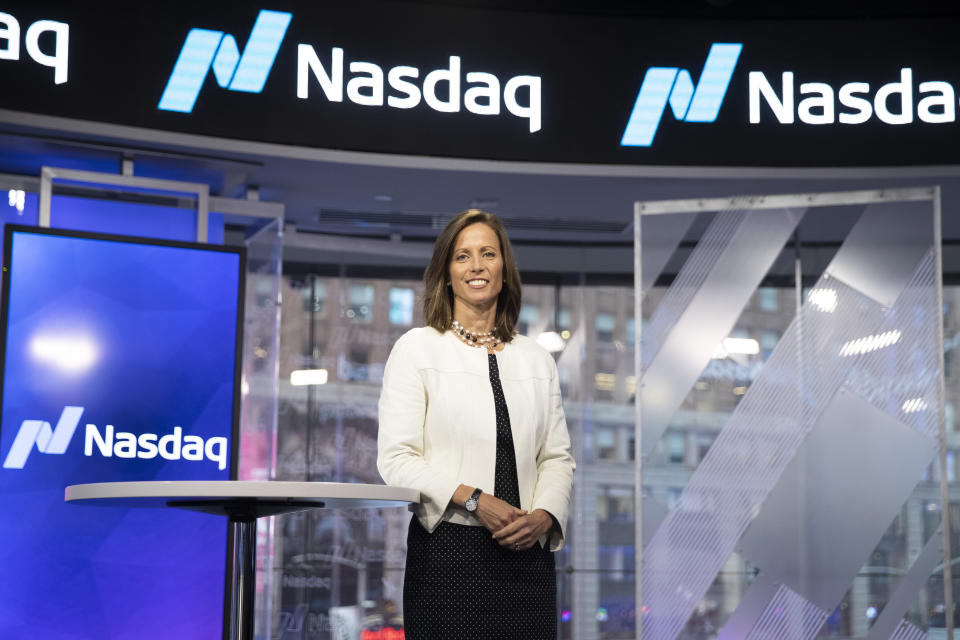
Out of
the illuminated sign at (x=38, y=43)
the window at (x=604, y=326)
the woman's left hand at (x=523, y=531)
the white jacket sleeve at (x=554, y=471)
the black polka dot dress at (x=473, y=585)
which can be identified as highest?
the illuminated sign at (x=38, y=43)

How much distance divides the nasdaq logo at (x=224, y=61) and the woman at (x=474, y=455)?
10.0 feet

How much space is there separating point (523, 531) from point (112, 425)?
3.23 m

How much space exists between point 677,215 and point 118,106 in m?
2.65

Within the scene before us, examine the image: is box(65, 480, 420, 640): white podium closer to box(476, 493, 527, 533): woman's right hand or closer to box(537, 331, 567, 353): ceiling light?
box(476, 493, 527, 533): woman's right hand

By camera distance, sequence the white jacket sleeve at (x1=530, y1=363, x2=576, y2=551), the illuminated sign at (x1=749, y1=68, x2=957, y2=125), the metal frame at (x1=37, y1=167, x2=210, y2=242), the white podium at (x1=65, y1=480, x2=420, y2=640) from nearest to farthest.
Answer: the white podium at (x1=65, y1=480, x2=420, y2=640) → the white jacket sleeve at (x1=530, y1=363, x2=576, y2=551) → the metal frame at (x1=37, y1=167, x2=210, y2=242) → the illuminated sign at (x1=749, y1=68, x2=957, y2=125)

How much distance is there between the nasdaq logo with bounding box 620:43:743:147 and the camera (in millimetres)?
5852

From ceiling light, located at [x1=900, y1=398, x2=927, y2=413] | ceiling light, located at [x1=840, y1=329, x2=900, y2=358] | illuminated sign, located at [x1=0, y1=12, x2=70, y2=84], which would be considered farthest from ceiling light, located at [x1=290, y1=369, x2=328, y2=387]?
ceiling light, located at [x1=900, y1=398, x2=927, y2=413]

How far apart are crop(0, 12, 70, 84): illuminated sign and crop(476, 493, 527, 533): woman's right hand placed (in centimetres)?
353

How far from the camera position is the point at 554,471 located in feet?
8.43

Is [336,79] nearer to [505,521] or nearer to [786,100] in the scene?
[786,100]

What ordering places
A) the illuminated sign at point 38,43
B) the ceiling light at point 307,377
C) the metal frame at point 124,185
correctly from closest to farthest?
the illuminated sign at point 38,43
the metal frame at point 124,185
the ceiling light at point 307,377

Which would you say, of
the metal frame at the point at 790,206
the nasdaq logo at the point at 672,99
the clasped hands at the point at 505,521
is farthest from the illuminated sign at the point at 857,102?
the clasped hands at the point at 505,521

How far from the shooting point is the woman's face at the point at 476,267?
262cm

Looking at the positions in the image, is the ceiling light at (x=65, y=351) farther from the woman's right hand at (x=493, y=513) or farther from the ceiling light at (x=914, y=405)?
the ceiling light at (x=914, y=405)
